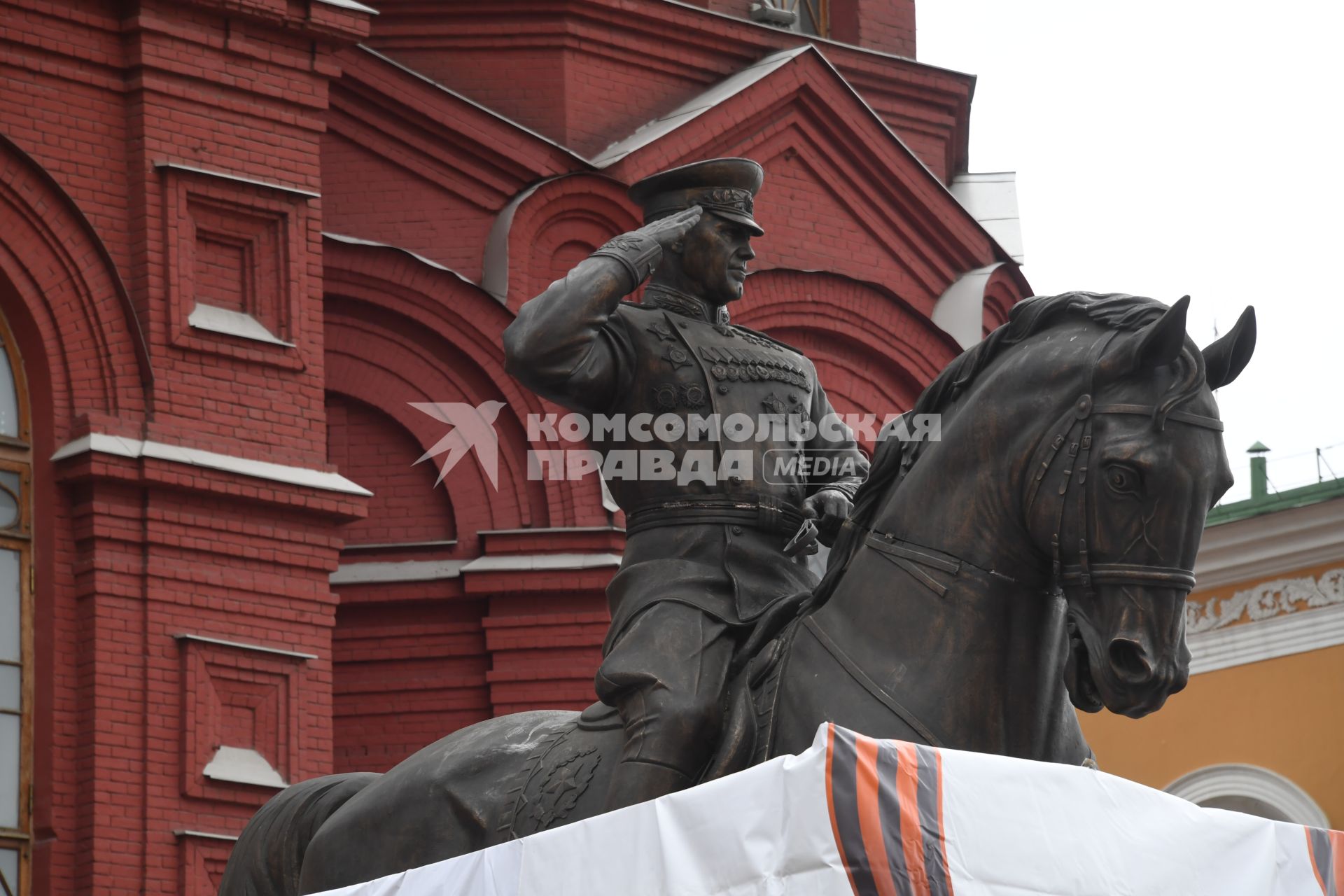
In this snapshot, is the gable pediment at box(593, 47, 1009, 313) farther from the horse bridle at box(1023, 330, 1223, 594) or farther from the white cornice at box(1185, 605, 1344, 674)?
the horse bridle at box(1023, 330, 1223, 594)

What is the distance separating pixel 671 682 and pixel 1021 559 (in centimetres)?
105

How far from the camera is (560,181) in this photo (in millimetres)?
16781

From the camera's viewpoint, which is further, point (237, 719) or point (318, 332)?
point (318, 332)

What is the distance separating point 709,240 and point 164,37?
7804 millimetres

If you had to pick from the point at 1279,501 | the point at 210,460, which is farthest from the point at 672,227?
the point at 1279,501

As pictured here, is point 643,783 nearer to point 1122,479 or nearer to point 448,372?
point 1122,479

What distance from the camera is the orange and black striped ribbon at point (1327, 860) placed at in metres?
5.95

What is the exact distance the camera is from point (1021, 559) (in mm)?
6297

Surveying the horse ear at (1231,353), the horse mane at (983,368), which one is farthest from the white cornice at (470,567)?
the horse ear at (1231,353)

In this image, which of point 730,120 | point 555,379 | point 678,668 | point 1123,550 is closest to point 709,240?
point 555,379

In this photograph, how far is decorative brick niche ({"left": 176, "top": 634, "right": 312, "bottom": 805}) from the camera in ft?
44.2

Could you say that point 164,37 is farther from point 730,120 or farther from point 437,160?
point 730,120

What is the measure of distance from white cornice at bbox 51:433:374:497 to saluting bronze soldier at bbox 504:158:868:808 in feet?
21.5

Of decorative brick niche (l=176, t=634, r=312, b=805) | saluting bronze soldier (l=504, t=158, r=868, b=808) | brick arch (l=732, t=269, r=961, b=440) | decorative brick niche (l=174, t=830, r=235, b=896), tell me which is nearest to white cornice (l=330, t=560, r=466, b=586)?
decorative brick niche (l=176, t=634, r=312, b=805)
